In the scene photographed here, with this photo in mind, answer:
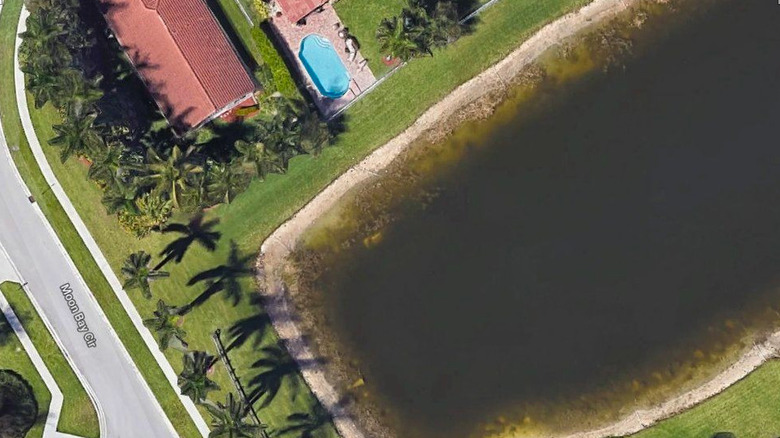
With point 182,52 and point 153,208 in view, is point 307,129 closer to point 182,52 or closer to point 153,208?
point 182,52

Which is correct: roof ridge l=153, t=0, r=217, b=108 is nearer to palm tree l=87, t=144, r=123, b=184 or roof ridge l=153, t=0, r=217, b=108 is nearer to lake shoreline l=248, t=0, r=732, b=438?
palm tree l=87, t=144, r=123, b=184

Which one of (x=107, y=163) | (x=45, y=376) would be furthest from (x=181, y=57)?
(x=45, y=376)

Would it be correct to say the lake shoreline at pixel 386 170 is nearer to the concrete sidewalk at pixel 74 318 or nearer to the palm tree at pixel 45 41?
the concrete sidewalk at pixel 74 318

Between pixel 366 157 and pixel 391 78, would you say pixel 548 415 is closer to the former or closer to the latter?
pixel 366 157

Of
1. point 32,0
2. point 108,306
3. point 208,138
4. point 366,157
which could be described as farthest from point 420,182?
point 32,0

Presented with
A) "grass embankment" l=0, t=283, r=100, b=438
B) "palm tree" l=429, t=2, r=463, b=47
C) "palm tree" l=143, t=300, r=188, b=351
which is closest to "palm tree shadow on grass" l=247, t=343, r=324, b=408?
"palm tree" l=143, t=300, r=188, b=351

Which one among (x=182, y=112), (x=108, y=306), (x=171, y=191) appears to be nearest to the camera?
(x=171, y=191)
